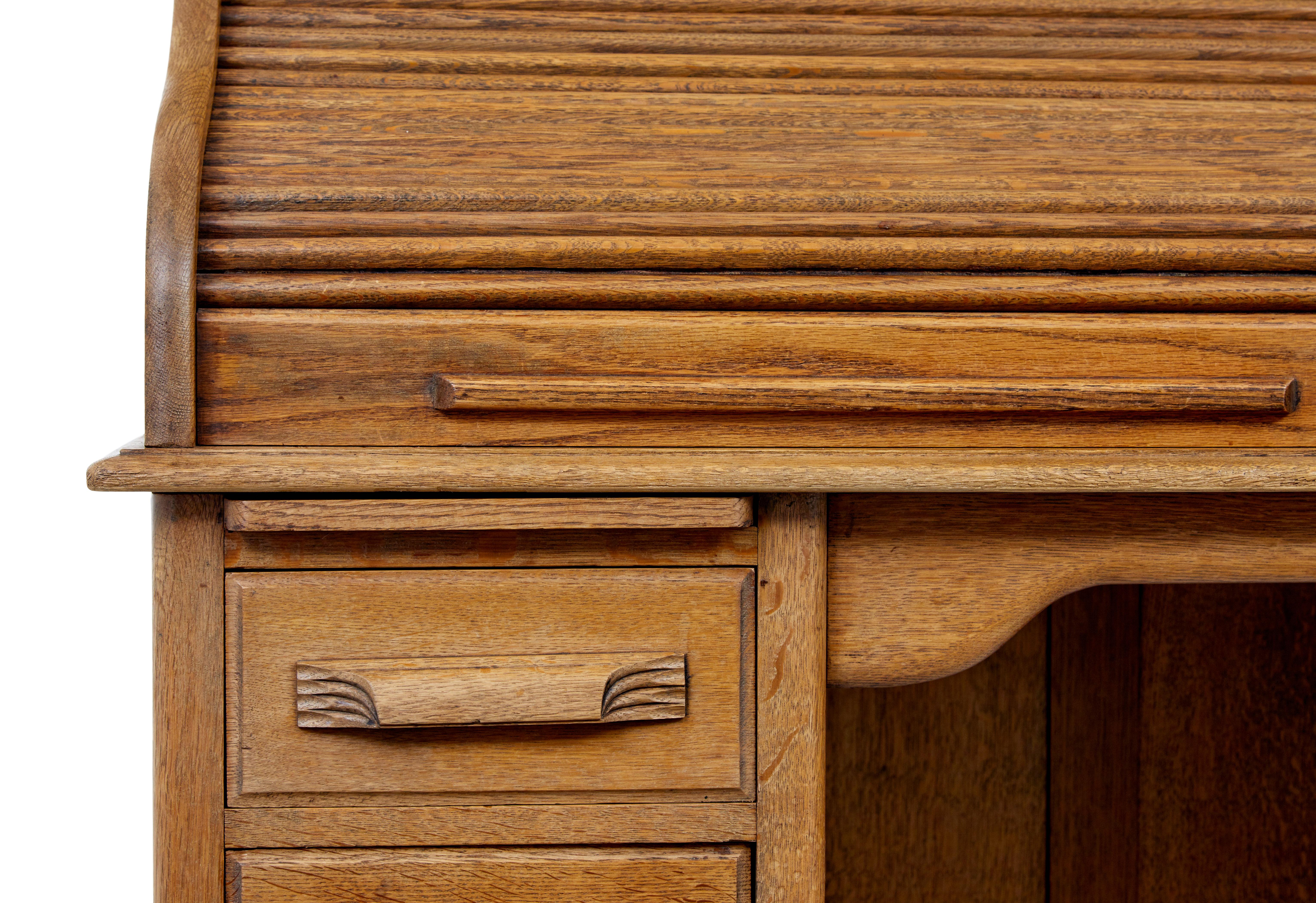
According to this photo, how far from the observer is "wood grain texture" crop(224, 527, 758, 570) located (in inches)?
35.3

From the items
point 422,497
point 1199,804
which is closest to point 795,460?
point 422,497

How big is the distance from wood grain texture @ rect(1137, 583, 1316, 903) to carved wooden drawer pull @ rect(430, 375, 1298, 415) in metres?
0.75

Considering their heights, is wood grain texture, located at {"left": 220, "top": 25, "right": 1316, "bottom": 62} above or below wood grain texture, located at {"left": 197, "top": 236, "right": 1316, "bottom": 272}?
above

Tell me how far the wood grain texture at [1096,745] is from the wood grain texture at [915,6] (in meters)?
0.74

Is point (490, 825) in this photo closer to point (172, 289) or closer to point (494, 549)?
point (494, 549)

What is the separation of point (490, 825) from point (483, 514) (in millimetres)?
244

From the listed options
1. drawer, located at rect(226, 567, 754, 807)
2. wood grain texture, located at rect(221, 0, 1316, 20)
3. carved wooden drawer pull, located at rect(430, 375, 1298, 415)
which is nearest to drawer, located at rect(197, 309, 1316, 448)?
carved wooden drawer pull, located at rect(430, 375, 1298, 415)

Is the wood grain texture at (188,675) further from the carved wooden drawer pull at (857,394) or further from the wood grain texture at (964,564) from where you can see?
the wood grain texture at (964,564)

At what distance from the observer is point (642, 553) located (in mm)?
920

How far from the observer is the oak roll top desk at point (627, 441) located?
35.1 inches

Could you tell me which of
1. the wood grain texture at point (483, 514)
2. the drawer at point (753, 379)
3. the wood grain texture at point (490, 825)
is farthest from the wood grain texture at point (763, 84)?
the wood grain texture at point (490, 825)

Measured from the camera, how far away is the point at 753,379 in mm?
934

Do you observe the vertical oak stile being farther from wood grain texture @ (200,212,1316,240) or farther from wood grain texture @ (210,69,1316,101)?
wood grain texture @ (210,69,1316,101)

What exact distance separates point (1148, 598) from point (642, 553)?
986 mm
